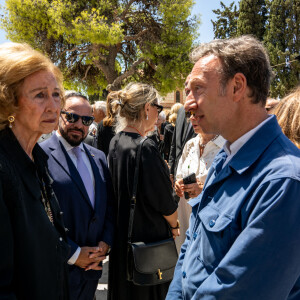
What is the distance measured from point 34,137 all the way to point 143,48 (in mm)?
14928

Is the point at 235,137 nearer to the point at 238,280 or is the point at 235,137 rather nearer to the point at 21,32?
the point at 238,280

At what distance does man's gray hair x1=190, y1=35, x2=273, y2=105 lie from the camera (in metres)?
1.26

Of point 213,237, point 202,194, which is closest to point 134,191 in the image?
point 202,194

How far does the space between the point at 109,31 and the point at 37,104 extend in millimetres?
13808

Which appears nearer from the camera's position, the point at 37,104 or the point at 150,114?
the point at 37,104

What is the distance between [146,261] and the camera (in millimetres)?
2283

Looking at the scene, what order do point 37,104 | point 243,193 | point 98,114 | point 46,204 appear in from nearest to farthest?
point 243,193 < point 37,104 < point 46,204 < point 98,114

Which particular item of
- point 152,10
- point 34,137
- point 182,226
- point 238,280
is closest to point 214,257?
point 238,280

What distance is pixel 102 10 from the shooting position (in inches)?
594

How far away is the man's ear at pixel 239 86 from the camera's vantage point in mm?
1257

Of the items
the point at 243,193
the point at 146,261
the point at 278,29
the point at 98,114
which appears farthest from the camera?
the point at 278,29

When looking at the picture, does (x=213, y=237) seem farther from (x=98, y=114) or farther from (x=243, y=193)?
(x=98, y=114)

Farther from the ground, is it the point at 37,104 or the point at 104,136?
the point at 37,104

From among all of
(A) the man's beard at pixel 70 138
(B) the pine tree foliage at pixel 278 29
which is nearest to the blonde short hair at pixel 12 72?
(A) the man's beard at pixel 70 138
